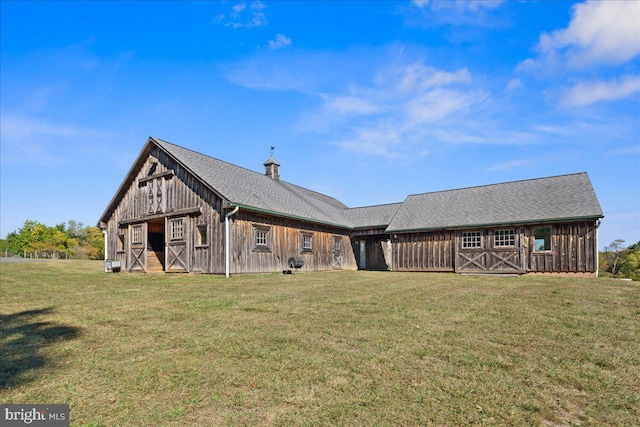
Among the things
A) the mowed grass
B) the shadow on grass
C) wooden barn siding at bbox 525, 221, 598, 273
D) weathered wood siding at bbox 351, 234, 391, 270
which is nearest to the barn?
wooden barn siding at bbox 525, 221, 598, 273

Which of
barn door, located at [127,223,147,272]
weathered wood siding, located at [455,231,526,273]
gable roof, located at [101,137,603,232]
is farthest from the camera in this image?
barn door, located at [127,223,147,272]

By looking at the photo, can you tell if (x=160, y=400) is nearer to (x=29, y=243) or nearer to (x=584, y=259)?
(x=584, y=259)

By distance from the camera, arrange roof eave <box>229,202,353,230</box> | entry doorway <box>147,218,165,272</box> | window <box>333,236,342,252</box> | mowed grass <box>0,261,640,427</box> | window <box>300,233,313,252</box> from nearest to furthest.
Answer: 1. mowed grass <box>0,261,640,427</box>
2. roof eave <box>229,202,353,230</box>
3. entry doorway <box>147,218,165,272</box>
4. window <box>300,233,313,252</box>
5. window <box>333,236,342,252</box>

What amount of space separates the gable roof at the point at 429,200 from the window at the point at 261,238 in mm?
1000

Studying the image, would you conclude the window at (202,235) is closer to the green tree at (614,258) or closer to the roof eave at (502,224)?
the roof eave at (502,224)

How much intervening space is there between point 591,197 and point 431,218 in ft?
26.5

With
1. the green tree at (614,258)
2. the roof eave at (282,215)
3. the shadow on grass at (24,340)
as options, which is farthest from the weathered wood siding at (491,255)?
the green tree at (614,258)

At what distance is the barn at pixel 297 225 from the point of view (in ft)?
57.4

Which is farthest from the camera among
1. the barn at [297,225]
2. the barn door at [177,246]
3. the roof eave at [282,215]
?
the barn door at [177,246]

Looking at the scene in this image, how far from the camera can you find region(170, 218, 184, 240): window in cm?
1862

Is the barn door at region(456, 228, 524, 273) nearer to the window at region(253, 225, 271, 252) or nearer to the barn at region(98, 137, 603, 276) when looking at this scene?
the barn at region(98, 137, 603, 276)

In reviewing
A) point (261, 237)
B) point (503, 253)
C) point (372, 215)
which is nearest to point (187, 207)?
point (261, 237)

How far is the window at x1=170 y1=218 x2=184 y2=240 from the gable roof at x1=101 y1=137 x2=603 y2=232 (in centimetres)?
282

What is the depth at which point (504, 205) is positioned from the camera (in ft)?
69.3
